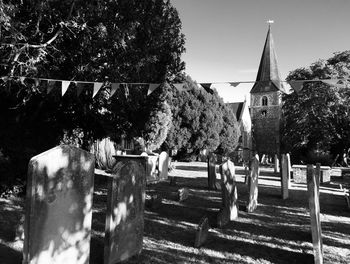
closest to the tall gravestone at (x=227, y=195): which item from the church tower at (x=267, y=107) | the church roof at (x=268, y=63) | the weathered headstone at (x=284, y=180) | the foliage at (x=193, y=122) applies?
the weathered headstone at (x=284, y=180)

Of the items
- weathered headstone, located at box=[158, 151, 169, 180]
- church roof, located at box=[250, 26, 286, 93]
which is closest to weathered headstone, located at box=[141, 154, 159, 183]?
weathered headstone, located at box=[158, 151, 169, 180]

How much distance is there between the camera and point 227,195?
7.44 metres

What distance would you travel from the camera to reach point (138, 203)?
525 cm

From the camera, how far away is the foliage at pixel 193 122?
92.5ft

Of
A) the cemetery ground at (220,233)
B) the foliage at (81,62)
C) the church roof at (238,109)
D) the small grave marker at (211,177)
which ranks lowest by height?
the cemetery ground at (220,233)

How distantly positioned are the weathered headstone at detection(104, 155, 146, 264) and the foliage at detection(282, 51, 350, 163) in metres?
29.1

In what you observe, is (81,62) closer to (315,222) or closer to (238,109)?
(315,222)

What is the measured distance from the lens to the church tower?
57219mm

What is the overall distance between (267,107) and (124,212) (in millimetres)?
58844

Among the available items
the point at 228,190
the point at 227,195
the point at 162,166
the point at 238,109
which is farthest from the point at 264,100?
the point at 227,195

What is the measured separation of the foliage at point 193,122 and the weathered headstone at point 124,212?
72.1 ft

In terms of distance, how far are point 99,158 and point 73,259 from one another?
13781 mm

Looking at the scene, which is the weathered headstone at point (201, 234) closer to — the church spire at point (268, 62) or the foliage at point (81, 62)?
the foliage at point (81, 62)

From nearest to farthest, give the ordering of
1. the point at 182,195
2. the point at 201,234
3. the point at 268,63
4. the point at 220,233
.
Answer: the point at 201,234 → the point at 220,233 → the point at 182,195 → the point at 268,63
